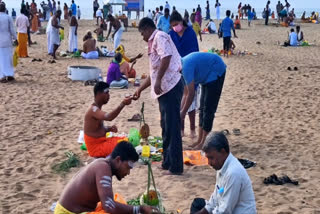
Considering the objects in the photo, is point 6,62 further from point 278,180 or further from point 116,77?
point 278,180

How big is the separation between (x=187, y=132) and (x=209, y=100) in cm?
139

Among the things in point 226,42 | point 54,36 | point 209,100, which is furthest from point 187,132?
point 226,42

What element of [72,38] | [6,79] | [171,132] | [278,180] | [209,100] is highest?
[72,38]

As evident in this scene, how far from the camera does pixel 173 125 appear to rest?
17.2 ft

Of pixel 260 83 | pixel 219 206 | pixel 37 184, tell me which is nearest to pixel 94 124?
pixel 37 184

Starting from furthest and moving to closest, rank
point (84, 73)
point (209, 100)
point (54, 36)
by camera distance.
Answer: point (54, 36) → point (84, 73) → point (209, 100)

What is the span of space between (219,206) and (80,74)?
8.74 m

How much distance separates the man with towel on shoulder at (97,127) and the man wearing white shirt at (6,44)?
247 inches

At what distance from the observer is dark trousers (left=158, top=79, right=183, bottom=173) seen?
5211 mm

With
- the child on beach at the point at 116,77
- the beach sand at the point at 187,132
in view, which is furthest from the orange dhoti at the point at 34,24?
the child on beach at the point at 116,77

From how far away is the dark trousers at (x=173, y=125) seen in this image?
5.21 metres

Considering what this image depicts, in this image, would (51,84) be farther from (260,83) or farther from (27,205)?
(27,205)

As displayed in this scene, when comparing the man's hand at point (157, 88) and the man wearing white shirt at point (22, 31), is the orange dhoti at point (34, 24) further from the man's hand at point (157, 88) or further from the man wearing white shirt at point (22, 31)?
the man's hand at point (157, 88)

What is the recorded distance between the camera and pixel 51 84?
11.2m
